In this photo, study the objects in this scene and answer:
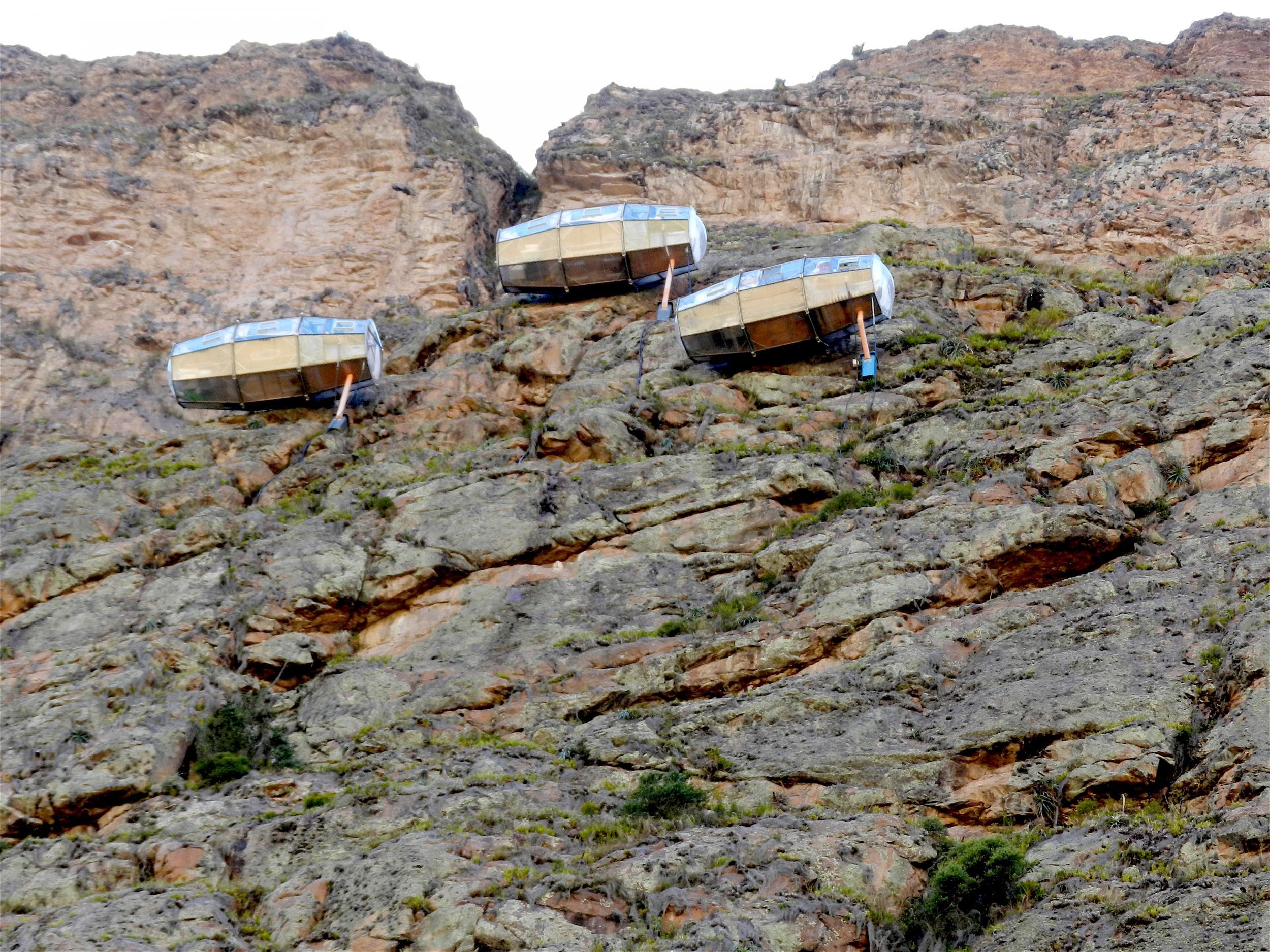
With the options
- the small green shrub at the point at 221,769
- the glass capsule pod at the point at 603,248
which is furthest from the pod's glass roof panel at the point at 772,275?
the small green shrub at the point at 221,769

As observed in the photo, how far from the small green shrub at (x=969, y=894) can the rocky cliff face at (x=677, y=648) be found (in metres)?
0.08

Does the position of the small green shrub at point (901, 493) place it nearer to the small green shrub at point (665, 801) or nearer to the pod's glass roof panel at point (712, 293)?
the pod's glass roof panel at point (712, 293)

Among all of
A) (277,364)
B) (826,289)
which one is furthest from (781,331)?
(277,364)

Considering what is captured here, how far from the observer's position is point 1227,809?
17531 mm

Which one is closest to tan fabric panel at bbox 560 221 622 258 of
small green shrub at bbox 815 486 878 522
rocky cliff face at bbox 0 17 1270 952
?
rocky cliff face at bbox 0 17 1270 952

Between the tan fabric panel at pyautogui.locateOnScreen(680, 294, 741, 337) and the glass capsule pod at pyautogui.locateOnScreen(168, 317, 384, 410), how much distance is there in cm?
844

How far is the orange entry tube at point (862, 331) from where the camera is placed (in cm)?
3453

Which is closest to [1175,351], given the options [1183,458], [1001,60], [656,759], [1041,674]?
[1183,458]

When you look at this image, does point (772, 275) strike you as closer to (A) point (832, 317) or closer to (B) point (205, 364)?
A: (A) point (832, 317)

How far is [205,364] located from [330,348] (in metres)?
3.32

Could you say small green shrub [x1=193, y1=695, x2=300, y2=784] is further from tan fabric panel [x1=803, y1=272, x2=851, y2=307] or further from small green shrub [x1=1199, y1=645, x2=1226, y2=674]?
tan fabric panel [x1=803, y1=272, x2=851, y2=307]

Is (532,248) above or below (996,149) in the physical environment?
below

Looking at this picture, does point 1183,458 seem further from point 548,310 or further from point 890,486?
point 548,310

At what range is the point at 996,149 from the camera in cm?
4962
